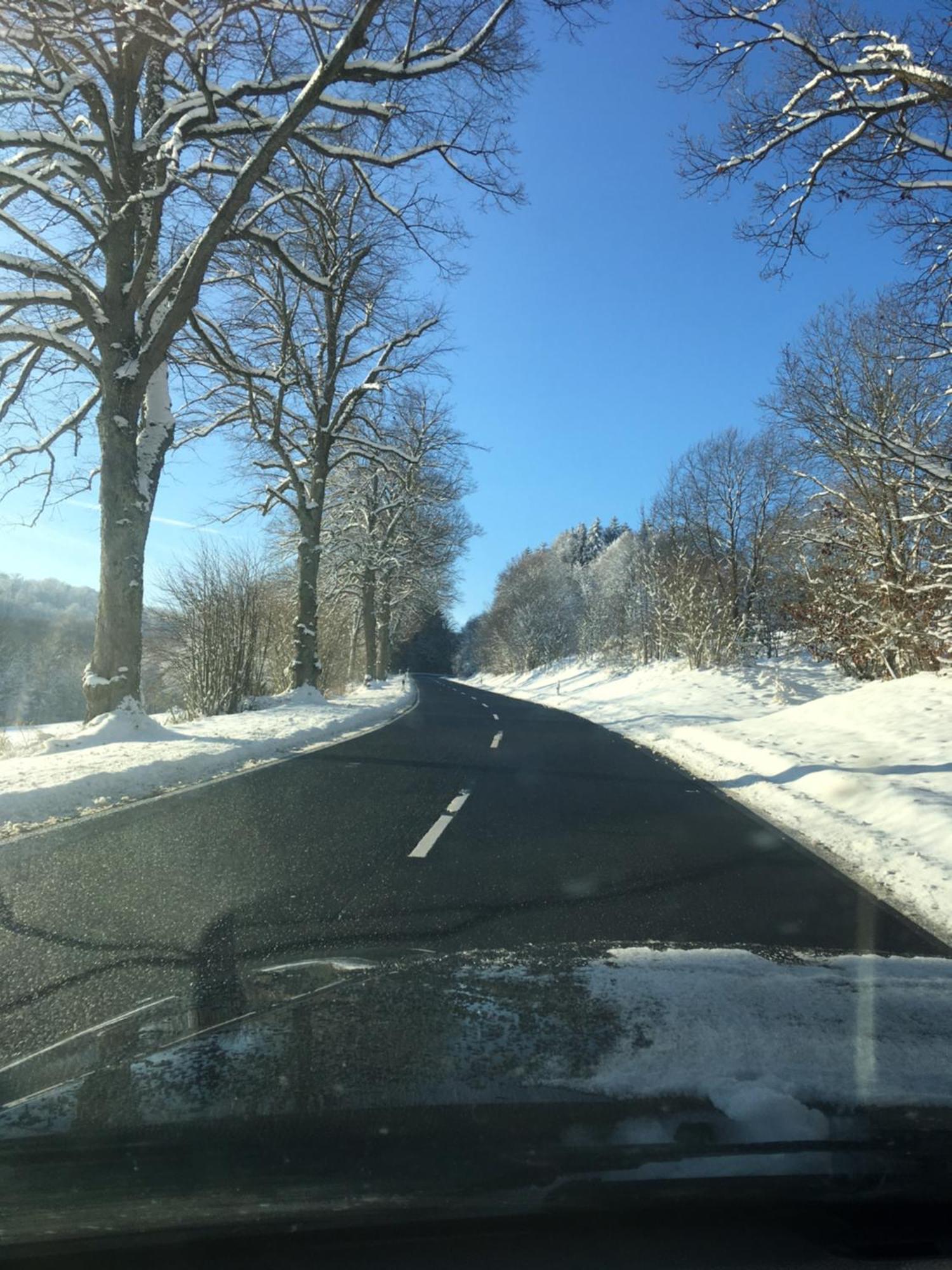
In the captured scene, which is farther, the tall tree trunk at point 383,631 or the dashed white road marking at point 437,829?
the tall tree trunk at point 383,631

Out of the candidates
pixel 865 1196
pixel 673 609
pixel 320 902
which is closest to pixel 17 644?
pixel 673 609

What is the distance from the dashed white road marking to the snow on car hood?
3.02 metres

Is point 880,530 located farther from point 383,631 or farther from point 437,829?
point 383,631

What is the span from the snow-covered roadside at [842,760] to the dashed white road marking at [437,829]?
3.13 m

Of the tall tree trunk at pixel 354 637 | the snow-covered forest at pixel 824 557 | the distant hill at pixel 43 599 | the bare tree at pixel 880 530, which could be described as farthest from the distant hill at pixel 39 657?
the bare tree at pixel 880 530

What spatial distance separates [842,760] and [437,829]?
623cm

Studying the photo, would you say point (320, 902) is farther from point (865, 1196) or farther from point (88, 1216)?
point (865, 1196)

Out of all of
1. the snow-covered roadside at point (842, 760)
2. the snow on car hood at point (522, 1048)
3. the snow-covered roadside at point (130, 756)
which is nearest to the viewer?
the snow on car hood at point (522, 1048)

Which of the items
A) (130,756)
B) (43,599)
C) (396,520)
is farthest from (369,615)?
(43,599)

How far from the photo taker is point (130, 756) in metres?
10.4

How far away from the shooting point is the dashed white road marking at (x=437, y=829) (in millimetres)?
6789

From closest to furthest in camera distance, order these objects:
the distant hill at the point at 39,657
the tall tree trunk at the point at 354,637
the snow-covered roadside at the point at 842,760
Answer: the snow-covered roadside at the point at 842,760 < the tall tree trunk at the point at 354,637 < the distant hill at the point at 39,657

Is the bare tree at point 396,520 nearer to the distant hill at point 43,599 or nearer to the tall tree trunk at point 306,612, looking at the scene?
the tall tree trunk at point 306,612

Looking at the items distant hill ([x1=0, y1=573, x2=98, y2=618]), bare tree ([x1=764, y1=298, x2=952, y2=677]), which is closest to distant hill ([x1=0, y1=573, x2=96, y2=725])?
distant hill ([x1=0, y1=573, x2=98, y2=618])
